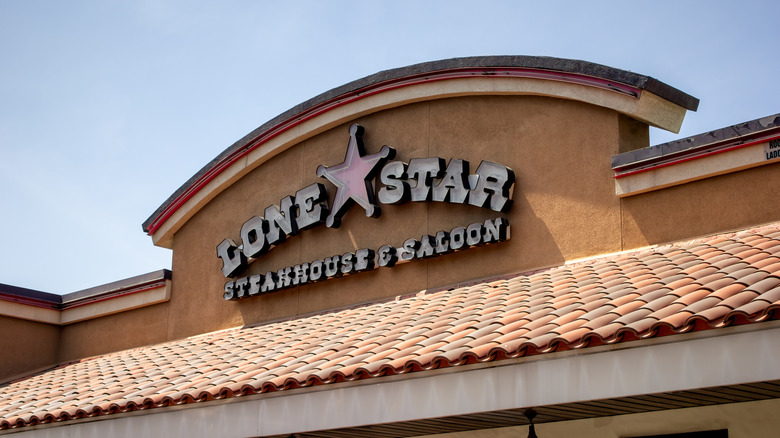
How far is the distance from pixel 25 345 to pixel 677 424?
14.1 meters

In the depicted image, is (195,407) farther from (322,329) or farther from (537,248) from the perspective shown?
(537,248)

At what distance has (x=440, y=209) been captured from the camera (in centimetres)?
1420

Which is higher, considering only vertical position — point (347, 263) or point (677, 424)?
point (347, 263)

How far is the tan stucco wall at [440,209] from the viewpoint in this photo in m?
12.8

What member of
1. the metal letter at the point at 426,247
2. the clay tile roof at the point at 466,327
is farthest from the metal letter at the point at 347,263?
the metal letter at the point at 426,247

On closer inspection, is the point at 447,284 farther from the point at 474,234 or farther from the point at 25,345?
the point at 25,345

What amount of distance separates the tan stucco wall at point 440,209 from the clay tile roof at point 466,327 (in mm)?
445

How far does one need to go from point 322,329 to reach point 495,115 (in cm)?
394

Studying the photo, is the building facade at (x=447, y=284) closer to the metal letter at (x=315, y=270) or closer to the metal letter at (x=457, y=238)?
the metal letter at (x=457, y=238)

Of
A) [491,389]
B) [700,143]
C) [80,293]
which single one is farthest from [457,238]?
[80,293]

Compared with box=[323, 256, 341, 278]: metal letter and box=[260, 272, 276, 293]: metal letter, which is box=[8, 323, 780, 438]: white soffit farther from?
box=[260, 272, 276, 293]: metal letter

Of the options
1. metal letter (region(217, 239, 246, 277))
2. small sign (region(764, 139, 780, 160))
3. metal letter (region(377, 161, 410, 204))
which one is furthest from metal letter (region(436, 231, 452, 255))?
small sign (region(764, 139, 780, 160))

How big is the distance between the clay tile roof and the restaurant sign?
736mm

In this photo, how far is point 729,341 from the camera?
7277mm
